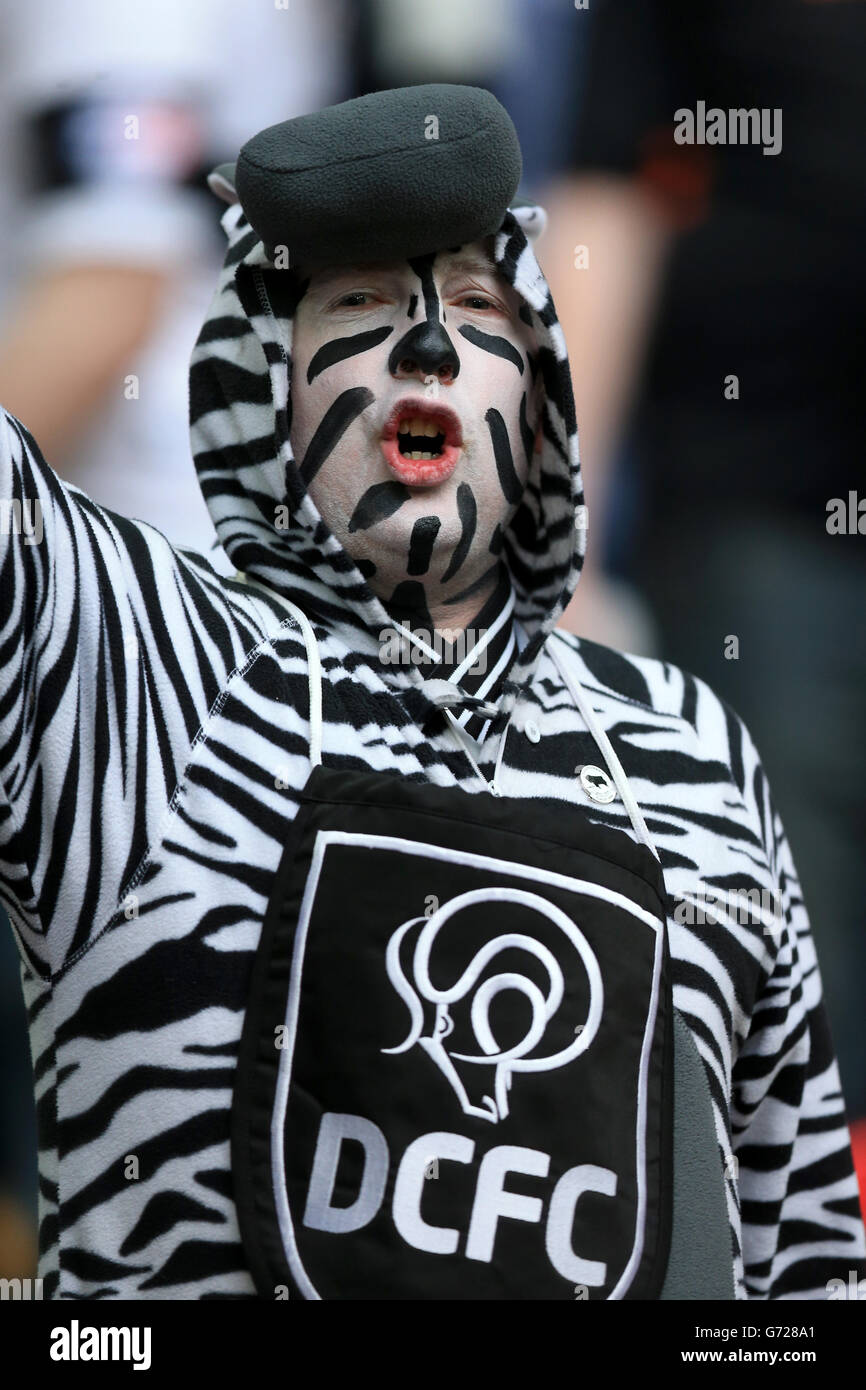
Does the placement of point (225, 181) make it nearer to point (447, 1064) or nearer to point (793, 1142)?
point (447, 1064)

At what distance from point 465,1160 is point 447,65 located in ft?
7.30

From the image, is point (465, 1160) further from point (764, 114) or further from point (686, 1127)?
point (764, 114)

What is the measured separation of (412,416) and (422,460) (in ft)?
0.14

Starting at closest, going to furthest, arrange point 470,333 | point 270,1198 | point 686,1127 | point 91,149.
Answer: point 270,1198, point 686,1127, point 470,333, point 91,149

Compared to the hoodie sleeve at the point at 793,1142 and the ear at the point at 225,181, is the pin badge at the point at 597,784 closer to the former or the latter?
the hoodie sleeve at the point at 793,1142

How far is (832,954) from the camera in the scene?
3326 mm

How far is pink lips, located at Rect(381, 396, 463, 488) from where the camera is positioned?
5.55 feet

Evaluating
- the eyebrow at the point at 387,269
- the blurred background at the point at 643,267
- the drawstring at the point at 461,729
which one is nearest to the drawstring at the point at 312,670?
the drawstring at the point at 461,729

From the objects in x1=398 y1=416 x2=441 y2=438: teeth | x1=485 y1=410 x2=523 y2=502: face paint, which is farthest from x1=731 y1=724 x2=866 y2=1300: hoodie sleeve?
x1=398 y1=416 x2=441 y2=438: teeth

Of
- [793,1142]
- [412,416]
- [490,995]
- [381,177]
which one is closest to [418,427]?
[412,416]

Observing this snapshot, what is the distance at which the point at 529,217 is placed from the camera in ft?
6.22

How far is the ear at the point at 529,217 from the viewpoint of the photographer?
1885 mm

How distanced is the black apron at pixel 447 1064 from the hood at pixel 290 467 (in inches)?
9.1

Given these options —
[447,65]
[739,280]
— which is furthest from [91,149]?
[739,280]
